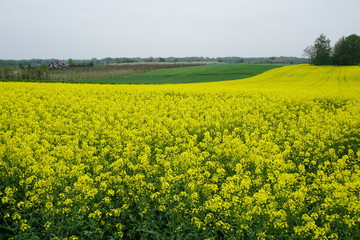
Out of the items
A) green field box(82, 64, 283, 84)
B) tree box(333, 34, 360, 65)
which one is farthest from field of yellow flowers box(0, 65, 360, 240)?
tree box(333, 34, 360, 65)

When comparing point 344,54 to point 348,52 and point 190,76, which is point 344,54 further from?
point 190,76

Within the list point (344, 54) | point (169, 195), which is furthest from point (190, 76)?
Answer: point (169, 195)

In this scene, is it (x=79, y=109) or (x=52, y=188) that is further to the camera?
(x=79, y=109)

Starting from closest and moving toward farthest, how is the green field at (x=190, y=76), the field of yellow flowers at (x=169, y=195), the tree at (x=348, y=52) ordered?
the field of yellow flowers at (x=169, y=195) < the green field at (x=190, y=76) < the tree at (x=348, y=52)

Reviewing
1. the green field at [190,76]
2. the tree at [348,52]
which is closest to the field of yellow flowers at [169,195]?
the green field at [190,76]

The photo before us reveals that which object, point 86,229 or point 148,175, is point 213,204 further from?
point 86,229

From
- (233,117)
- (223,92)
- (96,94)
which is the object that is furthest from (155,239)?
(223,92)

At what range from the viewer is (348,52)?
226 feet

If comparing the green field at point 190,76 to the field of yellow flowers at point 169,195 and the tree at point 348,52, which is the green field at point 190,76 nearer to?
the tree at point 348,52

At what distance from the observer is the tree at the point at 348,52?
6769 centimetres

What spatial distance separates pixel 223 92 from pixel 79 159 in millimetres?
16476

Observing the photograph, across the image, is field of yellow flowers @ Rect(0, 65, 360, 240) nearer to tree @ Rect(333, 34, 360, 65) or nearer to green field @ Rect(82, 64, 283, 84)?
green field @ Rect(82, 64, 283, 84)

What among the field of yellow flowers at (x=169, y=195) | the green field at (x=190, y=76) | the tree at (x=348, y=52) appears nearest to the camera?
the field of yellow flowers at (x=169, y=195)

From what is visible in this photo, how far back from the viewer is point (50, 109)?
12727 mm
